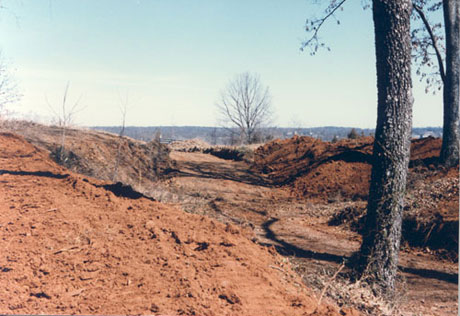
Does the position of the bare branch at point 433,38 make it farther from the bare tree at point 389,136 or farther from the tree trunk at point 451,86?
the bare tree at point 389,136

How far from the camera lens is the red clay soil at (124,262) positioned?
104 inches

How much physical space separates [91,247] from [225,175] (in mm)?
10780

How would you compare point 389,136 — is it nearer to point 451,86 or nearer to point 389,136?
point 389,136

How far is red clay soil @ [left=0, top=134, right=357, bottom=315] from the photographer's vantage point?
265cm

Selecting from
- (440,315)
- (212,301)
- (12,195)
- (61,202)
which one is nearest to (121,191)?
(61,202)

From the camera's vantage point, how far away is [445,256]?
20.5ft

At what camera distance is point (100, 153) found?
11398 millimetres

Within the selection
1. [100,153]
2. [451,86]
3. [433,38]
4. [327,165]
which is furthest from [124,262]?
[433,38]

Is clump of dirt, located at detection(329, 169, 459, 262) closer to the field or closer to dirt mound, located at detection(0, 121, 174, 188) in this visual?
the field

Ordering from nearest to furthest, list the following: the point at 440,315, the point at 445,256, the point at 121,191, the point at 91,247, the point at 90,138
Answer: the point at 91,247, the point at 440,315, the point at 121,191, the point at 445,256, the point at 90,138

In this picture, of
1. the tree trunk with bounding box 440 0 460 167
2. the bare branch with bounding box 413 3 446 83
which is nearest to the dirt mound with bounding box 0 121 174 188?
the tree trunk with bounding box 440 0 460 167

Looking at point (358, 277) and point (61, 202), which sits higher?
point (61, 202)

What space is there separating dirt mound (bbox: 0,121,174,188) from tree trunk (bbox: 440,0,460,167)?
9.15 m

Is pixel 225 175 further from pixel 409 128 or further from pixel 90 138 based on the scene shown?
pixel 409 128
